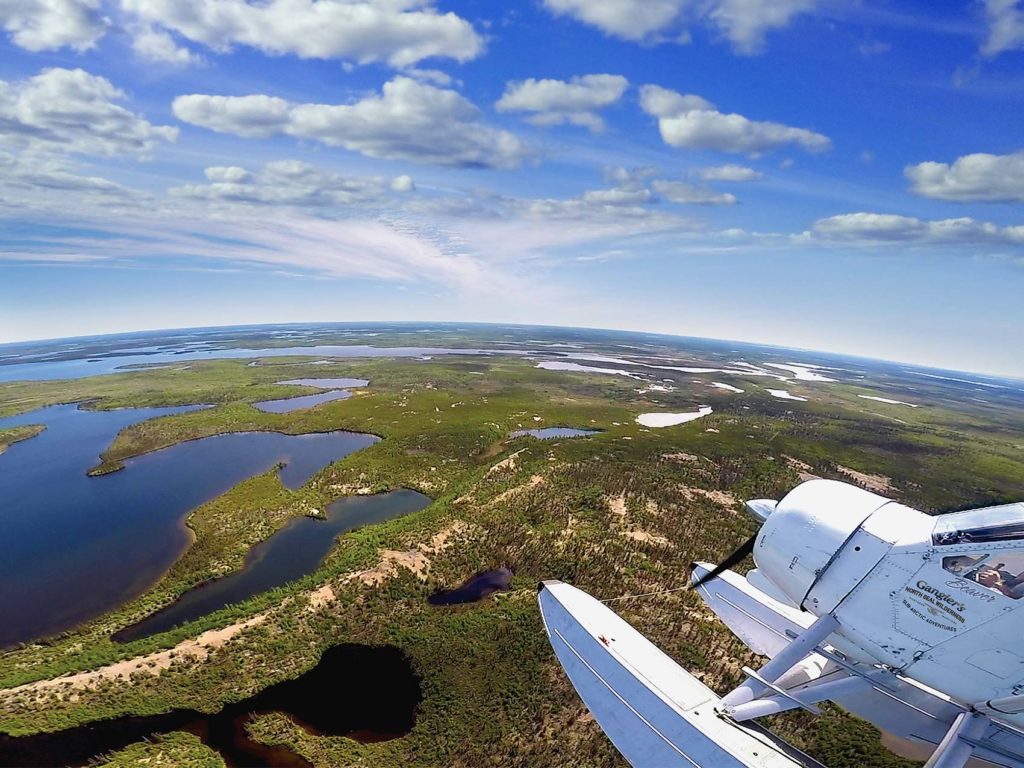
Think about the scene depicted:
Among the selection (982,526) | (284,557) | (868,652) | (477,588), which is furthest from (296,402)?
(982,526)

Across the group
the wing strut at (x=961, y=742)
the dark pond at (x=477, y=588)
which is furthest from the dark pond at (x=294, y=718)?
the wing strut at (x=961, y=742)

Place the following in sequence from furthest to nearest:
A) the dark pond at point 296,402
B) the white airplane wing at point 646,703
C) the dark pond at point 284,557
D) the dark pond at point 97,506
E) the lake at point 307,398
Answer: the lake at point 307,398, the dark pond at point 296,402, the dark pond at point 97,506, the dark pond at point 284,557, the white airplane wing at point 646,703

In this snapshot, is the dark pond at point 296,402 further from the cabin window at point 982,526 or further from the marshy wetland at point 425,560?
the cabin window at point 982,526

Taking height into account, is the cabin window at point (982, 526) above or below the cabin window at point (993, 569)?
above

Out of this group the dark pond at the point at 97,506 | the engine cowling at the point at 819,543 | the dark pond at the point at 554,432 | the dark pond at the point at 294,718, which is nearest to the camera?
the engine cowling at the point at 819,543

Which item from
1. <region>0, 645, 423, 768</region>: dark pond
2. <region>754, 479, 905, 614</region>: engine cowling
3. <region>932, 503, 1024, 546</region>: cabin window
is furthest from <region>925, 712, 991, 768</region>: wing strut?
<region>0, 645, 423, 768</region>: dark pond

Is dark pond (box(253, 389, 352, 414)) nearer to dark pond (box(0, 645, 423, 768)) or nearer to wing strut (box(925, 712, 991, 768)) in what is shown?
dark pond (box(0, 645, 423, 768))
